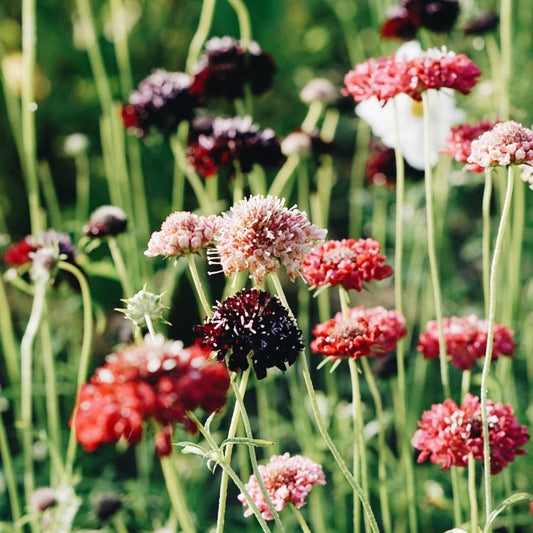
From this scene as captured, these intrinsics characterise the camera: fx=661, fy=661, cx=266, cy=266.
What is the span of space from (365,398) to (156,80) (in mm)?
1317

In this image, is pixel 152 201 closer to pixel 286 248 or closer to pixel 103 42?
pixel 103 42

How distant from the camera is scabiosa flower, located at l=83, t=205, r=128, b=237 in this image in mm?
1283

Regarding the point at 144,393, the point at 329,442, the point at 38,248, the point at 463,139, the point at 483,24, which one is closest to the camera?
the point at 144,393

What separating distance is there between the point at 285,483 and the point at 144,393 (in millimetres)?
401

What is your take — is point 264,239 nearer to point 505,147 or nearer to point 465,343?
point 505,147

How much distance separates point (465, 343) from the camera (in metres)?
1.10

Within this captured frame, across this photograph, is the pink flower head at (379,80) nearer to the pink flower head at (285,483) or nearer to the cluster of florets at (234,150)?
the cluster of florets at (234,150)

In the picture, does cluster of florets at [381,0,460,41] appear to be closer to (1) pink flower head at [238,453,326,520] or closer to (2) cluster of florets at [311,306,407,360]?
(2) cluster of florets at [311,306,407,360]

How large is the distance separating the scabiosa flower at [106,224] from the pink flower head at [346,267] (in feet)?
1.60

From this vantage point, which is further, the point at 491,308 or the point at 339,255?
the point at 339,255

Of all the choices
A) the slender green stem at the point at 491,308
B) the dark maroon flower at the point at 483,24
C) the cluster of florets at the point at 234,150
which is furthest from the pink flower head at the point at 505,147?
the dark maroon flower at the point at 483,24

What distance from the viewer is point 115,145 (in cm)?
171

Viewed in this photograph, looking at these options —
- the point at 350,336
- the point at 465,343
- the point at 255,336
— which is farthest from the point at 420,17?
the point at 255,336

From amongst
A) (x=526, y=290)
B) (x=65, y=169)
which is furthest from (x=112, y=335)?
(x=526, y=290)
